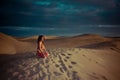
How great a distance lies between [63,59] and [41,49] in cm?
31

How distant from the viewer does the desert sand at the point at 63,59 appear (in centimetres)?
285

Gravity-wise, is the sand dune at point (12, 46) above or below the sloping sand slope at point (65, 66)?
above

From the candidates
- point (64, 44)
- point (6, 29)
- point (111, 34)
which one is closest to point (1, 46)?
point (6, 29)

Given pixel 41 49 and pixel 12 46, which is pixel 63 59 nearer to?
pixel 41 49

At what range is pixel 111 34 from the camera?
3119 mm

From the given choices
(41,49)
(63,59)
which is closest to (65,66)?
(63,59)

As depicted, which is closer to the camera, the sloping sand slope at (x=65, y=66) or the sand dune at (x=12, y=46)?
the sloping sand slope at (x=65, y=66)

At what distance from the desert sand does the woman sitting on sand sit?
0.17 ft

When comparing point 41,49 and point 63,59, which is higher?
point 41,49

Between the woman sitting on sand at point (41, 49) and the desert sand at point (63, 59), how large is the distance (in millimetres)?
50

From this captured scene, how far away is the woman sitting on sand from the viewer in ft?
9.64

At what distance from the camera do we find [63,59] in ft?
9.68

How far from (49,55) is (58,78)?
32cm

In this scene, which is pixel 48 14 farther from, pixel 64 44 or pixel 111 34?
pixel 111 34
